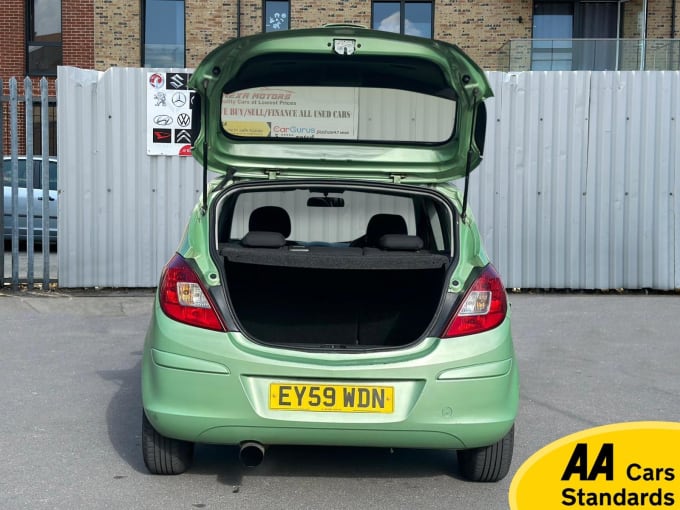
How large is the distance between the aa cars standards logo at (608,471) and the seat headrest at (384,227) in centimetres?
323

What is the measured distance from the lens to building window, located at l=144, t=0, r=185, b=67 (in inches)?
923

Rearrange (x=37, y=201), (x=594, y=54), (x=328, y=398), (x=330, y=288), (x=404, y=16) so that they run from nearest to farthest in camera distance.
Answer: (x=328, y=398) < (x=330, y=288) < (x=37, y=201) < (x=594, y=54) < (x=404, y=16)

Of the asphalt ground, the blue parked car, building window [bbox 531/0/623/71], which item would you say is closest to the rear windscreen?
the asphalt ground

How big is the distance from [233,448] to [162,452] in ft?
2.42

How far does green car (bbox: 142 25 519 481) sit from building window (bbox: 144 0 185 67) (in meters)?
18.0

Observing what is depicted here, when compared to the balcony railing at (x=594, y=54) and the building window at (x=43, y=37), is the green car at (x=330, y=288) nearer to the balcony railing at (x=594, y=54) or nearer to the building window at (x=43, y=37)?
the balcony railing at (x=594, y=54)

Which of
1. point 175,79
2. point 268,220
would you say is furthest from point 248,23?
point 268,220

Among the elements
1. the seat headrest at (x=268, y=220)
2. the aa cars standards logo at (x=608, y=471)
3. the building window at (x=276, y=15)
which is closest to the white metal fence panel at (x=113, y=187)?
the seat headrest at (x=268, y=220)

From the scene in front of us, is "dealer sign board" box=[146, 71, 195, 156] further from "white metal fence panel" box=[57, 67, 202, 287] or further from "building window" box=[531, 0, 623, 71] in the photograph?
"building window" box=[531, 0, 623, 71]

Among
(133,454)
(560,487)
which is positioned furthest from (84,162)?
(560,487)

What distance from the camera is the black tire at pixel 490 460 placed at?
4879 millimetres

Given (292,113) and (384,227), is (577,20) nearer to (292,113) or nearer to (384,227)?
(292,113)

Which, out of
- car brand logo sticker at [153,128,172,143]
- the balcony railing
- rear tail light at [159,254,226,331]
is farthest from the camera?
the balcony railing

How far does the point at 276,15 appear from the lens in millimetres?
23453
